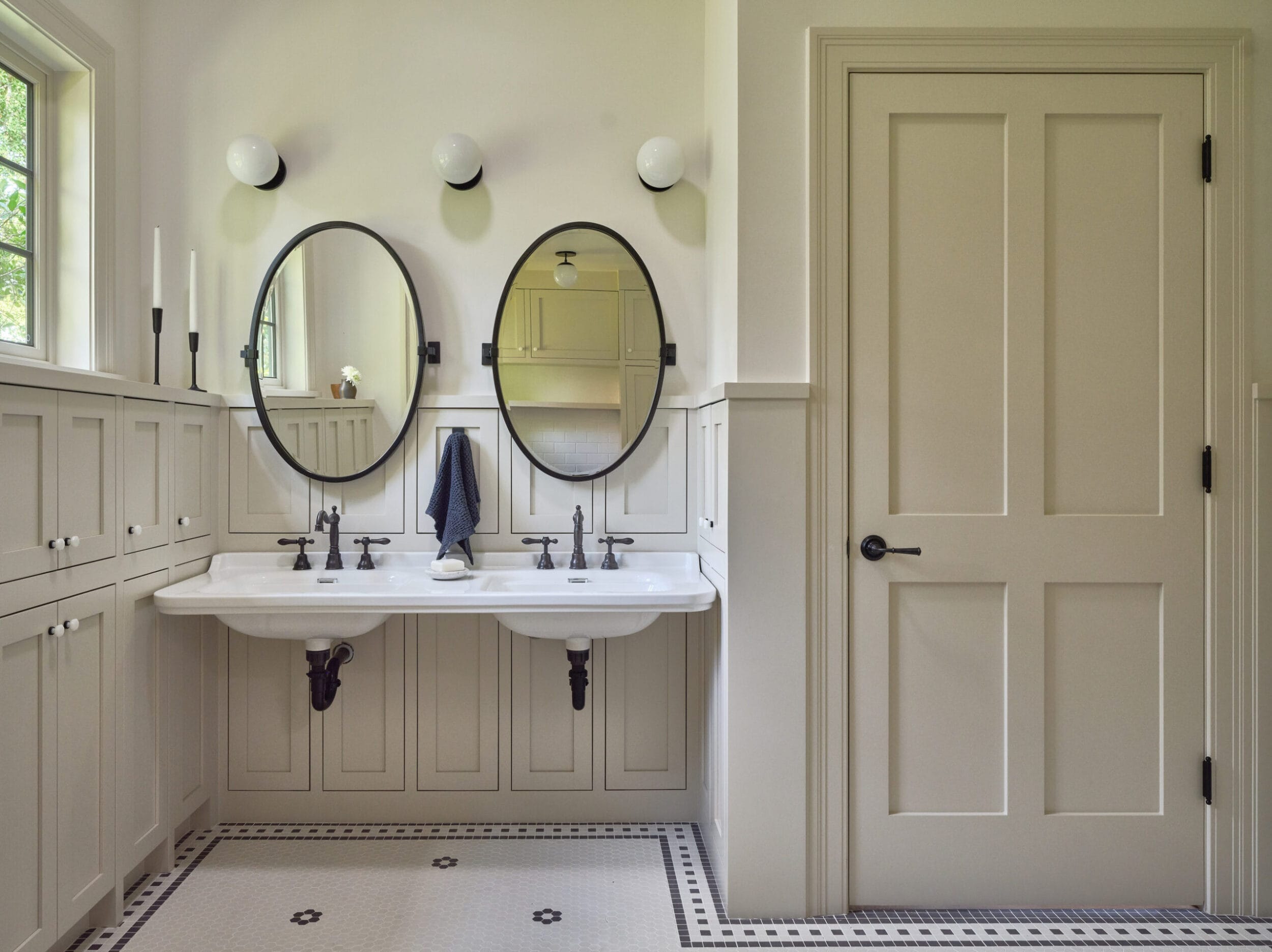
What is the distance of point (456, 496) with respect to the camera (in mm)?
2223

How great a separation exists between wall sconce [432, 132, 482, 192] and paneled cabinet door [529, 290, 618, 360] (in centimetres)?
39

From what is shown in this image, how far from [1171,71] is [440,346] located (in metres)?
2.04

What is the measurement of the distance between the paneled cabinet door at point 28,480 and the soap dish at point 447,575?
852 millimetres

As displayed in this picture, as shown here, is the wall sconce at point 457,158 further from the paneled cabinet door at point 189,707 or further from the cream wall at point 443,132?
the paneled cabinet door at point 189,707

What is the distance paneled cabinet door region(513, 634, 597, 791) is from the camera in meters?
2.31

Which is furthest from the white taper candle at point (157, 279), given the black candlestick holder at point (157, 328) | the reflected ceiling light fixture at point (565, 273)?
the reflected ceiling light fixture at point (565, 273)

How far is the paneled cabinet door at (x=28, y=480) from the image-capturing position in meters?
1.46

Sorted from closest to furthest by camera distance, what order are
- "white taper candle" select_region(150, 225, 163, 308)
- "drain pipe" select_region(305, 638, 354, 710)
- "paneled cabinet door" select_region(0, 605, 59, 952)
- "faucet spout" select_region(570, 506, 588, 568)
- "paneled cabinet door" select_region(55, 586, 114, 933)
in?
"paneled cabinet door" select_region(0, 605, 59, 952) < "paneled cabinet door" select_region(55, 586, 114, 933) < "drain pipe" select_region(305, 638, 354, 710) < "white taper candle" select_region(150, 225, 163, 308) < "faucet spout" select_region(570, 506, 588, 568)

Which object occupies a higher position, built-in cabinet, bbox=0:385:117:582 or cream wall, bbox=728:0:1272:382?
cream wall, bbox=728:0:1272:382

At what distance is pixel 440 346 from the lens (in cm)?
232

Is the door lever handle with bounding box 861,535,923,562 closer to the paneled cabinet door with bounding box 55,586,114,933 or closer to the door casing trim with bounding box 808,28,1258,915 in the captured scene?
the door casing trim with bounding box 808,28,1258,915

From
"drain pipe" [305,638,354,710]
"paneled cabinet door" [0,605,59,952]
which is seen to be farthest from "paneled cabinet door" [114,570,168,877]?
"drain pipe" [305,638,354,710]

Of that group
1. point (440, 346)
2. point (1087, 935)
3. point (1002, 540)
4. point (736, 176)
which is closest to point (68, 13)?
point (440, 346)

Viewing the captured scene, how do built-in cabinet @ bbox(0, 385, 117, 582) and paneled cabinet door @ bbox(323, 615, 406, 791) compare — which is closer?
built-in cabinet @ bbox(0, 385, 117, 582)
